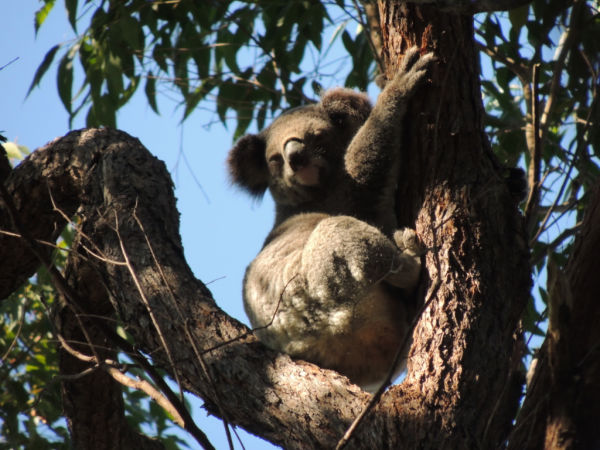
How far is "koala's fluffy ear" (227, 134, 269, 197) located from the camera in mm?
3869

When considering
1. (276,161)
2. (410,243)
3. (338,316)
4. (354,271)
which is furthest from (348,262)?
(276,161)

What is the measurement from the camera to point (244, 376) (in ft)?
7.15

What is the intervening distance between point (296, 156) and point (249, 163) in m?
0.48

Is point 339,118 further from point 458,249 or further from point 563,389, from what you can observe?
point 563,389

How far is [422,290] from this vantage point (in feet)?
8.25

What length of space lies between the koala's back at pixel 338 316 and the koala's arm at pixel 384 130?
25 cm

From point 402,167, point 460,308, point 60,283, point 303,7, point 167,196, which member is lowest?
point 60,283

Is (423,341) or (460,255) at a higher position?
(460,255)

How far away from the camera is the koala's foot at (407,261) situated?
8.45 ft

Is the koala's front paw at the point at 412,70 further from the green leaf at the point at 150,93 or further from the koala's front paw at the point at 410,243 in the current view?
the green leaf at the point at 150,93

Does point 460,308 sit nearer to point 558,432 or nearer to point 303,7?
point 558,432

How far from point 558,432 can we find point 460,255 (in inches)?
28.2

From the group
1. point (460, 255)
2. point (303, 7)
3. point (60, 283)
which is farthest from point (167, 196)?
point (303, 7)

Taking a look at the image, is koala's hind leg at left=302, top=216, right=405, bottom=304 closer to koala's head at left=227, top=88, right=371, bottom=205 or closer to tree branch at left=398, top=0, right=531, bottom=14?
koala's head at left=227, top=88, right=371, bottom=205
